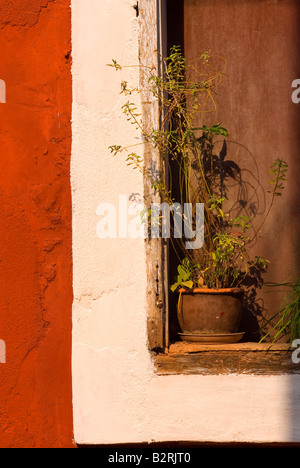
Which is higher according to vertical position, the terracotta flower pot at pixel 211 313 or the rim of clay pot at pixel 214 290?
the rim of clay pot at pixel 214 290

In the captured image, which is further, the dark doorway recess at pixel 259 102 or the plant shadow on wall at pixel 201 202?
the dark doorway recess at pixel 259 102

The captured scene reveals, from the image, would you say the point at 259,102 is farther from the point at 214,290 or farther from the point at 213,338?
the point at 213,338

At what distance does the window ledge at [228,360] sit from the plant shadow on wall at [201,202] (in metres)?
0.09

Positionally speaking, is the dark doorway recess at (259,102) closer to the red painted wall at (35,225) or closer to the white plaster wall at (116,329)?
the white plaster wall at (116,329)

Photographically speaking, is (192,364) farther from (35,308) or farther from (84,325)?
(35,308)

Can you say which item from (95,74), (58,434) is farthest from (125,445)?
(95,74)

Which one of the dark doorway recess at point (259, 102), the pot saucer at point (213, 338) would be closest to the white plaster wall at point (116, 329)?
the pot saucer at point (213, 338)

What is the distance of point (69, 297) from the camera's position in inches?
127

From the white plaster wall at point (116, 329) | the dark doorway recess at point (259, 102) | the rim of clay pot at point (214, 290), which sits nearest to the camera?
the white plaster wall at point (116, 329)

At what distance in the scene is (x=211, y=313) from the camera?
3.16 meters

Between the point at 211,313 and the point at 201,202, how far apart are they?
627mm

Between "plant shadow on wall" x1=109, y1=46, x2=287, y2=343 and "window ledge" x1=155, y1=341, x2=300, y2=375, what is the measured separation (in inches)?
3.4

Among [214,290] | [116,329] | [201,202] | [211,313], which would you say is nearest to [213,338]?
[211,313]

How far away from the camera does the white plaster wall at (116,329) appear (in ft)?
9.98
